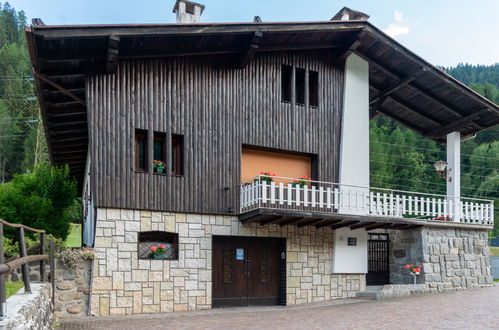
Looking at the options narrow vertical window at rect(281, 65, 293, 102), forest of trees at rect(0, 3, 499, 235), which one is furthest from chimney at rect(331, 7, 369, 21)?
forest of trees at rect(0, 3, 499, 235)

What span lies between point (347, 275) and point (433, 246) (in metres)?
2.74

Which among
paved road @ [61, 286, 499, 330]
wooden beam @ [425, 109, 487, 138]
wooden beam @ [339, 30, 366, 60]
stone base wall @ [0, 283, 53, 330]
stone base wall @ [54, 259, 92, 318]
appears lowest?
paved road @ [61, 286, 499, 330]

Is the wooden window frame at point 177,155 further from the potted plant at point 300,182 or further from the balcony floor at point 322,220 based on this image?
the potted plant at point 300,182

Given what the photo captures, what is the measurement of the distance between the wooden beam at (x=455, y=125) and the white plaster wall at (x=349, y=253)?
5.21 m

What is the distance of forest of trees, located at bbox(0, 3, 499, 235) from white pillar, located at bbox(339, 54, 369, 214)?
24986 millimetres

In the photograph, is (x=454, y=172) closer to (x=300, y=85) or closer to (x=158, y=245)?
(x=300, y=85)

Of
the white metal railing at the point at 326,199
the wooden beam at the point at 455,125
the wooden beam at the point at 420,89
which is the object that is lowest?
the white metal railing at the point at 326,199

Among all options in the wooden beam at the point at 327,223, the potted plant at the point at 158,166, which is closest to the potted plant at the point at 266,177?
the wooden beam at the point at 327,223

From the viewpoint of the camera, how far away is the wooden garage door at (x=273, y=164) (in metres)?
15.0

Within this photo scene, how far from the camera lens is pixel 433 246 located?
1625cm

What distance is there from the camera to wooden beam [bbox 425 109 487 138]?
17.8 meters

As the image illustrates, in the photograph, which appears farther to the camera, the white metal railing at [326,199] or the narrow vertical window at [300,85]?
the narrow vertical window at [300,85]

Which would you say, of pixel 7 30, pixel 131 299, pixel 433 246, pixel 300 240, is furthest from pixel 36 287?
pixel 7 30

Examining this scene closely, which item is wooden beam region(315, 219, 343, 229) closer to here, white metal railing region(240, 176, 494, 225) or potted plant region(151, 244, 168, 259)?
white metal railing region(240, 176, 494, 225)
